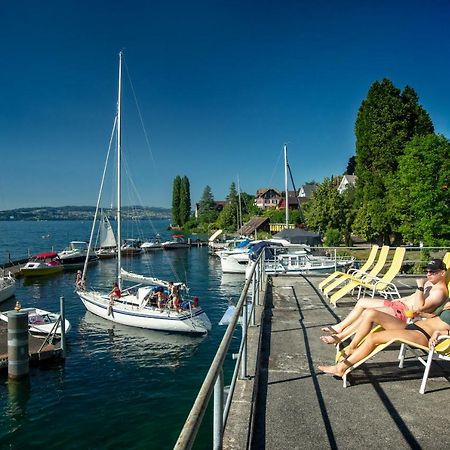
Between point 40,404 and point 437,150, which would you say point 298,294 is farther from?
point 437,150

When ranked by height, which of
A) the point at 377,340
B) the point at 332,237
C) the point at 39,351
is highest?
the point at 377,340

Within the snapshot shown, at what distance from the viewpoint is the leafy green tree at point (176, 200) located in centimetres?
13888

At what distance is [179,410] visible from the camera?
13836mm

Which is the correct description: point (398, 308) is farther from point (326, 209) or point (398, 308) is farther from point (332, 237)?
point (326, 209)

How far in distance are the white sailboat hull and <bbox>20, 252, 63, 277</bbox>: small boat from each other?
86.2 ft

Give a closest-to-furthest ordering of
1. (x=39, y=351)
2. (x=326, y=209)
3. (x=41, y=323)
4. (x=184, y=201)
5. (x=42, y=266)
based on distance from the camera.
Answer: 1. (x=39, y=351)
2. (x=41, y=323)
3. (x=42, y=266)
4. (x=326, y=209)
5. (x=184, y=201)

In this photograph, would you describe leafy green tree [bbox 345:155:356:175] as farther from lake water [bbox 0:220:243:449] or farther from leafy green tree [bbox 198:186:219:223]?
lake water [bbox 0:220:243:449]

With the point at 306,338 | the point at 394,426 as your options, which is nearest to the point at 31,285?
the point at 306,338

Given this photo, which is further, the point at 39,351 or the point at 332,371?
the point at 39,351

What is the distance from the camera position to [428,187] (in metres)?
33.2

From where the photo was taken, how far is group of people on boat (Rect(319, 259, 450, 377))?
4832mm

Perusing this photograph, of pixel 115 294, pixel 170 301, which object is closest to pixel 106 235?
pixel 115 294

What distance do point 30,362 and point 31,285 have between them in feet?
88.9

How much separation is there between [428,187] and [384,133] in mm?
14454
